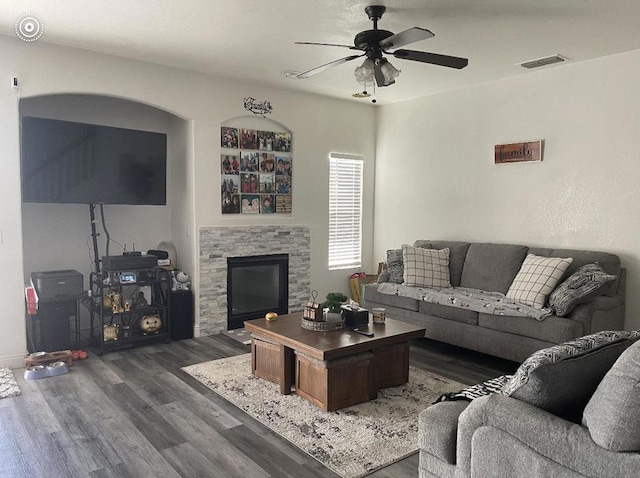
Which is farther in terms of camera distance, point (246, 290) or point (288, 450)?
point (246, 290)

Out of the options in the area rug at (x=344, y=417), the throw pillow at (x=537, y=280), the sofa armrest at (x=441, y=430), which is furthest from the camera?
the throw pillow at (x=537, y=280)

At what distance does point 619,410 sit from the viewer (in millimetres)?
1564

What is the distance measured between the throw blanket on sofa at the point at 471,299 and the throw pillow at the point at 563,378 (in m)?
2.22

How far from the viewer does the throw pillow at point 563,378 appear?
5.94 ft

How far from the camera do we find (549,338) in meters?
3.93

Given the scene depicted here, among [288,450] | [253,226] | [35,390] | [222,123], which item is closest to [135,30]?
[222,123]

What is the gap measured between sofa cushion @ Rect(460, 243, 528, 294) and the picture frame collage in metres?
2.28

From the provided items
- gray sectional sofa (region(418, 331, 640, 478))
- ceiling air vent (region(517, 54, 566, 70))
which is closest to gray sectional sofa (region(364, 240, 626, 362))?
ceiling air vent (region(517, 54, 566, 70))

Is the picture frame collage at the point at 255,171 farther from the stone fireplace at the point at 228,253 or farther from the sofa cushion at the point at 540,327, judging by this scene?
the sofa cushion at the point at 540,327

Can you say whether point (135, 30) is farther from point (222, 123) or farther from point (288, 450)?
point (288, 450)

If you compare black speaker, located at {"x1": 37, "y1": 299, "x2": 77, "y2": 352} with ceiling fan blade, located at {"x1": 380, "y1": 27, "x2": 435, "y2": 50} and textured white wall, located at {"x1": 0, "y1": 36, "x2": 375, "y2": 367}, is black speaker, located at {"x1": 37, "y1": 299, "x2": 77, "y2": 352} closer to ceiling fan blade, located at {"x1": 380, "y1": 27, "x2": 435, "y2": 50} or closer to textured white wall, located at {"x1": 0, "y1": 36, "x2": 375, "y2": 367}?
textured white wall, located at {"x1": 0, "y1": 36, "x2": 375, "y2": 367}

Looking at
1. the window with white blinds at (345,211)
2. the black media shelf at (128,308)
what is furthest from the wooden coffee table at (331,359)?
the window with white blinds at (345,211)

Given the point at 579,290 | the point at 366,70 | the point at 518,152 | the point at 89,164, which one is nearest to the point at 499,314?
the point at 579,290

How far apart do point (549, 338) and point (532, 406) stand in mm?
2384
